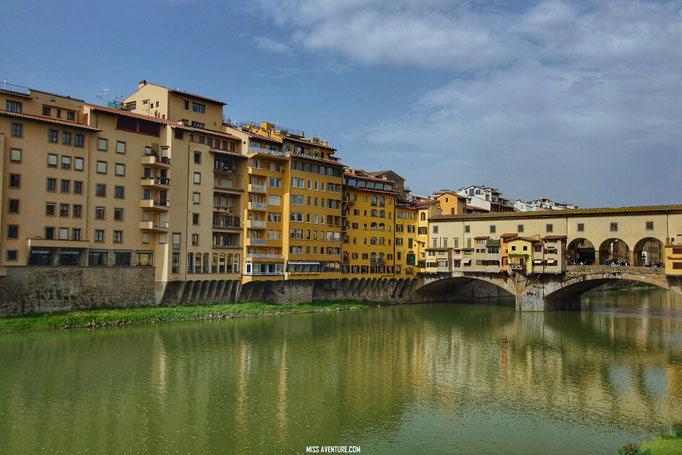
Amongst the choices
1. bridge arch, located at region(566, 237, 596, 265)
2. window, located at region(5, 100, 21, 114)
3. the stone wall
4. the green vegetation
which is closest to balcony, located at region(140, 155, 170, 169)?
the stone wall

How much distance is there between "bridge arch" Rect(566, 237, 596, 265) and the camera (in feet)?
249

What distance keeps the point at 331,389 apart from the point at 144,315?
28.2 metres

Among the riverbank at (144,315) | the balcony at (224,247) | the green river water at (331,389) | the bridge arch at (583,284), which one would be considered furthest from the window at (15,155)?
the bridge arch at (583,284)

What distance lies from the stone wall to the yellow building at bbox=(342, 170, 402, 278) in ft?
95.0

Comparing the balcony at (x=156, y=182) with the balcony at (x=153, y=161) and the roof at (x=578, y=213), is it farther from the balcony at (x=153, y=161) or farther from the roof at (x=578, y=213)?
the roof at (x=578, y=213)

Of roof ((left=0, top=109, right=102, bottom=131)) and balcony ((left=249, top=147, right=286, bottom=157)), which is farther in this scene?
balcony ((left=249, top=147, right=286, bottom=157))

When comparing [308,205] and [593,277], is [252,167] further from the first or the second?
[593,277]

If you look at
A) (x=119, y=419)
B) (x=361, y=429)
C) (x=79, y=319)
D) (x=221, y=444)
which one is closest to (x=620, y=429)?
(x=361, y=429)

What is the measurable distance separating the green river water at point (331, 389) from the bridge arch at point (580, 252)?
21378 mm

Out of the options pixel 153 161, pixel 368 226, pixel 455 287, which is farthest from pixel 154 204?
pixel 455 287

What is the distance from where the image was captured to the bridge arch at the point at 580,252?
75919mm

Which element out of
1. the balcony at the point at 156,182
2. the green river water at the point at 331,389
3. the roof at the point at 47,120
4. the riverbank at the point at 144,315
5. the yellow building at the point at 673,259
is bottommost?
the green river water at the point at 331,389

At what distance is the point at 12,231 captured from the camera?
4981cm

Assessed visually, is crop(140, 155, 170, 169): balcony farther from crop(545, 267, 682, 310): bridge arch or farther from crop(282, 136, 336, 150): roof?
crop(545, 267, 682, 310): bridge arch
